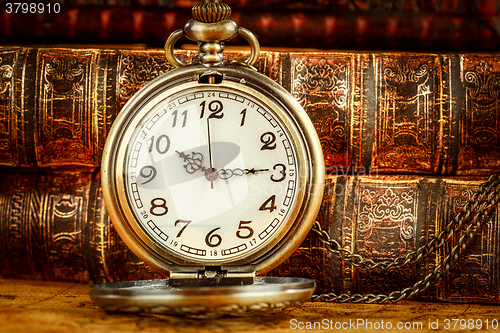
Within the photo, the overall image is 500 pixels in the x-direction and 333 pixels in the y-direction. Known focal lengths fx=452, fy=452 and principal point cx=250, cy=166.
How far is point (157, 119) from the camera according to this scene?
867mm

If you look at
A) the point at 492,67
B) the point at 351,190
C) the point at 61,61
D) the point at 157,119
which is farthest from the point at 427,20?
the point at 61,61

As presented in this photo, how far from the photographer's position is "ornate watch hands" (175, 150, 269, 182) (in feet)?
2.83

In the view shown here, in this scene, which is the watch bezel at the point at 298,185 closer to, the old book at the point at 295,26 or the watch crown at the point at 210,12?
the watch crown at the point at 210,12

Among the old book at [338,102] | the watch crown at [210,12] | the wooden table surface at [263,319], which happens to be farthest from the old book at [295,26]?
the wooden table surface at [263,319]

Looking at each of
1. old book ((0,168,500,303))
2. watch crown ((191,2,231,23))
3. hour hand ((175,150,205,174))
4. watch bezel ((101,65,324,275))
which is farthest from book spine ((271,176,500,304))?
watch crown ((191,2,231,23))

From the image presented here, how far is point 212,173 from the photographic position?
86 cm

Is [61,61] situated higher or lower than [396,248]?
higher

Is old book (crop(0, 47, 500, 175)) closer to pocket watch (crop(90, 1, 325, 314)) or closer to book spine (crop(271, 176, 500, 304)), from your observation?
book spine (crop(271, 176, 500, 304))

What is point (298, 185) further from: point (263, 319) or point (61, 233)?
point (61, 233)

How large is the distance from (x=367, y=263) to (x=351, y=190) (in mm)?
163

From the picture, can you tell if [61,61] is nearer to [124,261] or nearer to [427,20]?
[124,261]

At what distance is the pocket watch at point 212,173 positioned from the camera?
851mm

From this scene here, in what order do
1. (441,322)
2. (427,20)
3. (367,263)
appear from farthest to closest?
(427,20), (367,263), (441,322)

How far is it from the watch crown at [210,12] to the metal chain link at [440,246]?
47 centimetres
